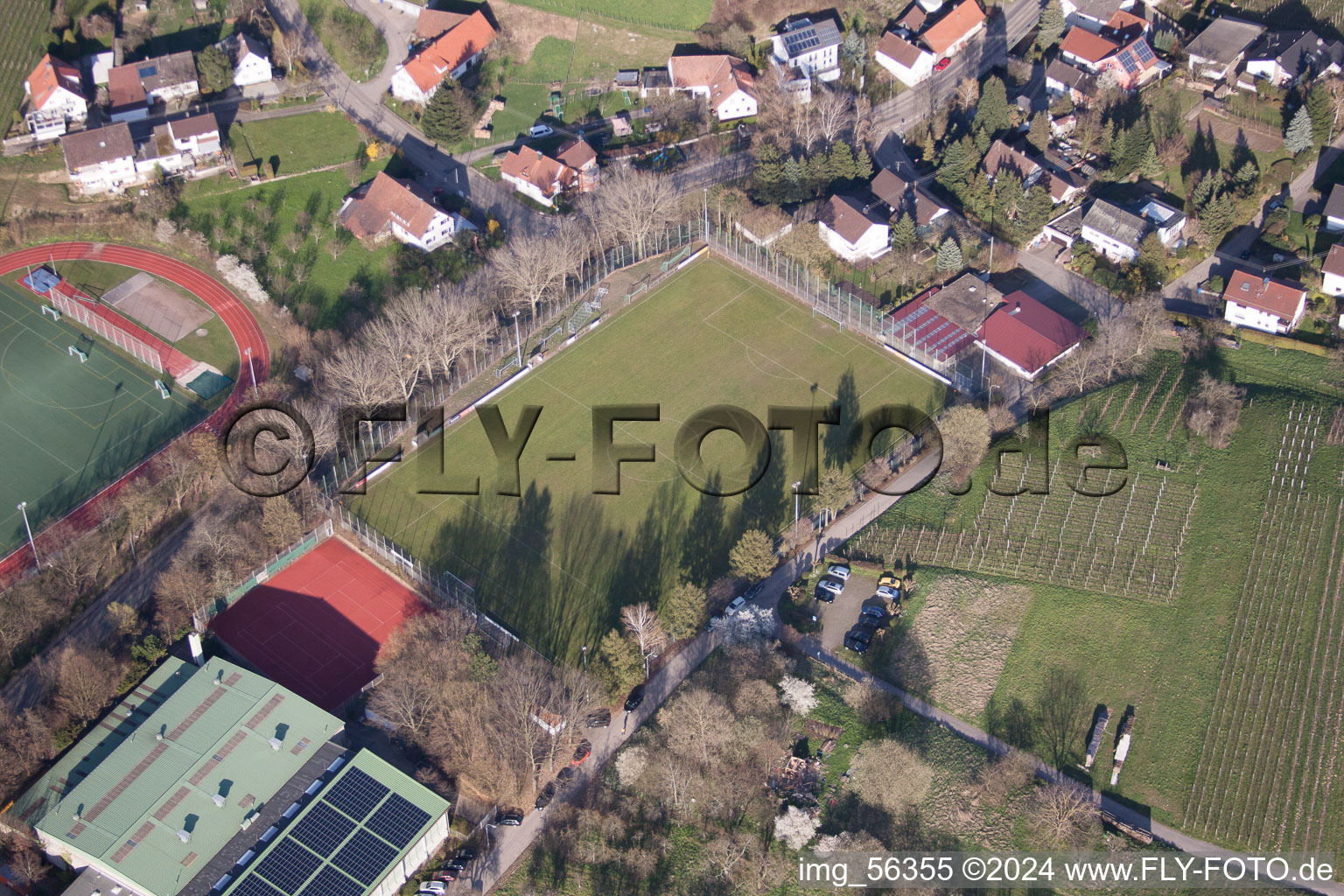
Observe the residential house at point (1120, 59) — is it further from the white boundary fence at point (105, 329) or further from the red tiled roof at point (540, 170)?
the white boundary fence at point (105, 329)

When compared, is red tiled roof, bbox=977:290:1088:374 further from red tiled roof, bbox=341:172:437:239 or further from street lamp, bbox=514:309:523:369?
red tiled roof, bbox=341:172:437:239

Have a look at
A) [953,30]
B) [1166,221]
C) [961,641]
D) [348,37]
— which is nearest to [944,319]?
[1166,221]

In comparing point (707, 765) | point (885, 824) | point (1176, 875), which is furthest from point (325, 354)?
point (1176, 875)

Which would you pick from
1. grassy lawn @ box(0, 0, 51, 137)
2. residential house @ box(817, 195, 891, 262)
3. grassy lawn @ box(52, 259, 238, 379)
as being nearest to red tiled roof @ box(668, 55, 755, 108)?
residential house @ box(817, 195, 891, 262)

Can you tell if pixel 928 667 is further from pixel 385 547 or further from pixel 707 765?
pixel 385 547

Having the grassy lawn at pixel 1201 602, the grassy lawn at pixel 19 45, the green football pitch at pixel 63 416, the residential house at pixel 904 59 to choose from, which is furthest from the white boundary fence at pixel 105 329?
→ the residential house at pixel 904 59

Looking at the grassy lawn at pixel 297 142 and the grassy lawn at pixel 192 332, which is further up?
the grassy lawn at pixel 297 142
